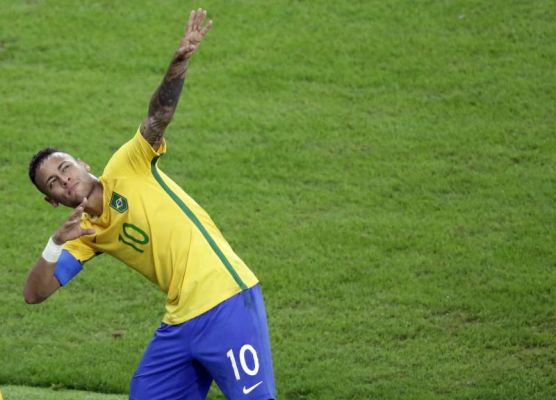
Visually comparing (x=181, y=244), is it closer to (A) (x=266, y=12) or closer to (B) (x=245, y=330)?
(B) (x=245, y=330)

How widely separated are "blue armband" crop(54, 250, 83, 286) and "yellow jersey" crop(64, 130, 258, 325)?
16 cm

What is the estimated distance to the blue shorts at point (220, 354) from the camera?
22.4 feet

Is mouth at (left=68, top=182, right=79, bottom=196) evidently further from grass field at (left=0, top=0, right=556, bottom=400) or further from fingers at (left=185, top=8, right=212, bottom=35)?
grass field at (left=0, top=0, right=556, bottom=400)

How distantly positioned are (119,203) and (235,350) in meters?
1.10

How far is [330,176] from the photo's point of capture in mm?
12234

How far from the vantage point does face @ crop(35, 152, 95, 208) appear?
692 centimetres

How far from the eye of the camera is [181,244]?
22.6 ft

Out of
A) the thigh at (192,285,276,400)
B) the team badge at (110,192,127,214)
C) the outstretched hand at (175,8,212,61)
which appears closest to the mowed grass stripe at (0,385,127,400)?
the thigh at (192,285,276,400)

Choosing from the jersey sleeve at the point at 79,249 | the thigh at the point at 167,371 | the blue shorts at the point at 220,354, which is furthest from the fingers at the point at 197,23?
the thigh at the point at 167,371

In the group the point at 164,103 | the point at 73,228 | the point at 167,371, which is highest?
the point at 164,103

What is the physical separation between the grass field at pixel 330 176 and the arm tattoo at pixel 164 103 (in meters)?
2.73

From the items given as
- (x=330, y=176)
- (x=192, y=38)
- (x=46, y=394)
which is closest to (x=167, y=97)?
(x=192, y=38)

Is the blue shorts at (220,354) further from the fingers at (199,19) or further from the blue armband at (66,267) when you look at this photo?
the fingers at (199,19)

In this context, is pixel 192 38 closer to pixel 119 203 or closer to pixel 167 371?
pixel 119 203
